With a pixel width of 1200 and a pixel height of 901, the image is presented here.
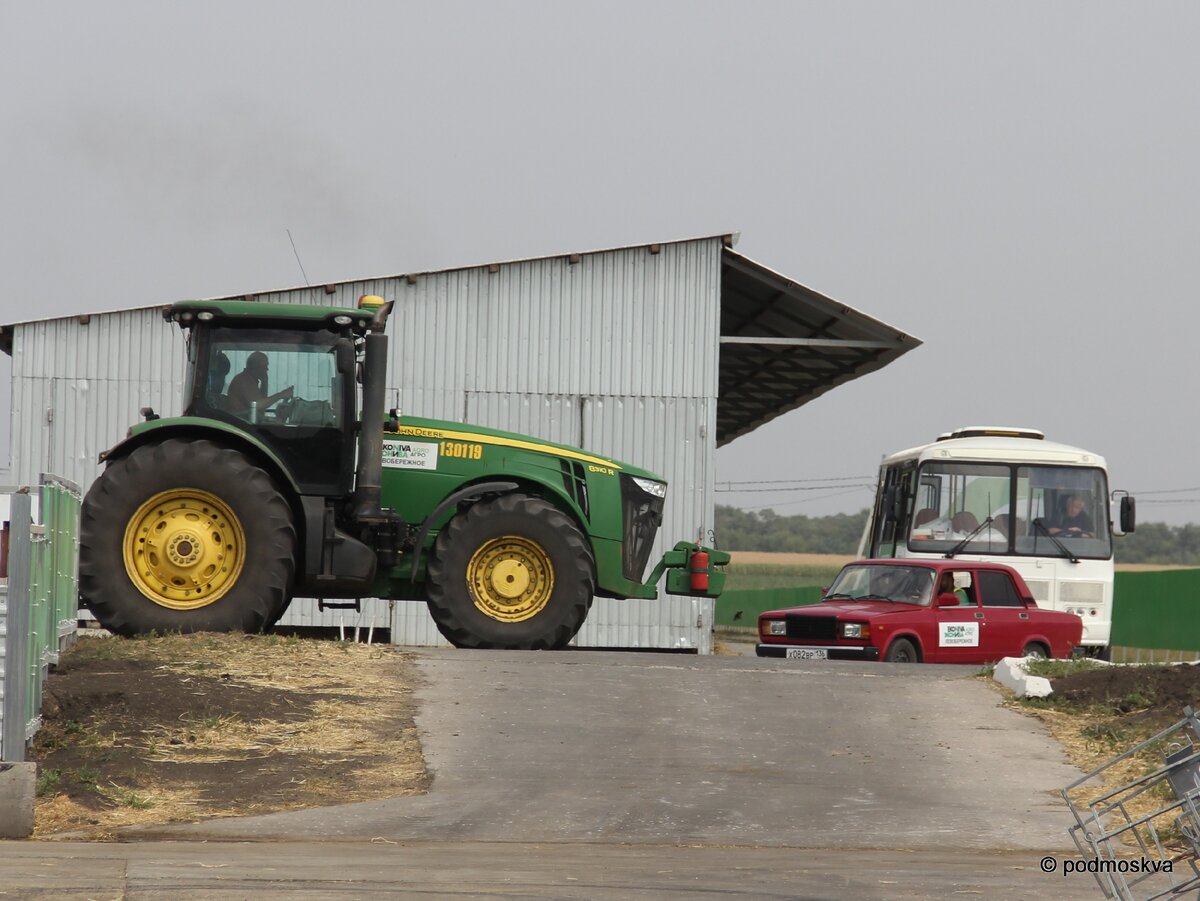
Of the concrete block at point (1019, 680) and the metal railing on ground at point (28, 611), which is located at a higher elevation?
the metal railing on ground at point (28, 611)

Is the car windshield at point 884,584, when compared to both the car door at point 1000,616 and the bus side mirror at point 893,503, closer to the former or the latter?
the car door at point 1000,616

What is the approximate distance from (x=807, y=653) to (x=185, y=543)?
6925mm

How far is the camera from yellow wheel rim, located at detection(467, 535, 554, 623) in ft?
45.6

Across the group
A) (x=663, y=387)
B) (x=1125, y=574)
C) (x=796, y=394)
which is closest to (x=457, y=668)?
(x=663, y=387)

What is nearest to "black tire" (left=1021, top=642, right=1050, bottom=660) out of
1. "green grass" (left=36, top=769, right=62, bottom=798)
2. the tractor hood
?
the tractor hood

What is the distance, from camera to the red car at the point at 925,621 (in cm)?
1706

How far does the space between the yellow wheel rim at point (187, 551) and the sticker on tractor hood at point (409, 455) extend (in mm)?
1617

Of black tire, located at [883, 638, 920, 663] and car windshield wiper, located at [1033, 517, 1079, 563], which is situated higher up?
car windshield wiper, located at [1033, 517, 1079, 563]

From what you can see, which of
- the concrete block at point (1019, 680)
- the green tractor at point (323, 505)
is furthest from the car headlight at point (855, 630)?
the concrete block at point (1019, 680)

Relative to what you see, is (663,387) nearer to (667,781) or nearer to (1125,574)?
(1125,574)

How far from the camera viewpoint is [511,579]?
14000 mm

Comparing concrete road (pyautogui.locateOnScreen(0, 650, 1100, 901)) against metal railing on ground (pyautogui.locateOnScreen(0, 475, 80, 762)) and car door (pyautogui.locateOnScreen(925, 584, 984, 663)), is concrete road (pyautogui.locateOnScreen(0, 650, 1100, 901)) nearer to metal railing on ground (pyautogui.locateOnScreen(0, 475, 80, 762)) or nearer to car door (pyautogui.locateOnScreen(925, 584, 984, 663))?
metal railing on ground (pyautogui.locateOnScreen(0, 475, 80, 762))

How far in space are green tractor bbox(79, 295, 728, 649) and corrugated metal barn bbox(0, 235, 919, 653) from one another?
24.5ft

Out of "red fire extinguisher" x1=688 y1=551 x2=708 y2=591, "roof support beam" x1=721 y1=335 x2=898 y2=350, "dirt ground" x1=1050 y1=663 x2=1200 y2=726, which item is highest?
"roof support beam" x1=721 y1=335 x2=898 y2=350
